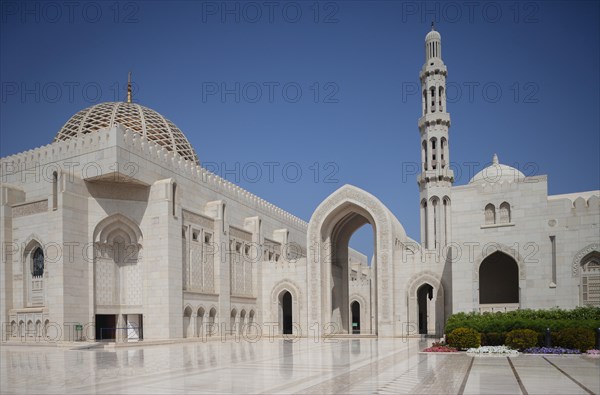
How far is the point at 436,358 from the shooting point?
15000 millimetres

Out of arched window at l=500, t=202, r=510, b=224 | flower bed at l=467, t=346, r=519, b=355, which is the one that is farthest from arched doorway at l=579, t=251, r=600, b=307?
flower bed at l=467, t=346, r=519, b=355

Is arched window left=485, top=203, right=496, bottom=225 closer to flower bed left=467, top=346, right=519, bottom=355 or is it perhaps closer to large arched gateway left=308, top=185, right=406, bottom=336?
large arched gateway left=308, top=185, right=406, bottom=336

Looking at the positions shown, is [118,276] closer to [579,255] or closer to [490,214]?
[490,214]

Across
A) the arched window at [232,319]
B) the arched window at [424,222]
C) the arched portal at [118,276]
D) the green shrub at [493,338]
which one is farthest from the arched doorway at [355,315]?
the green shrub at [493,338]

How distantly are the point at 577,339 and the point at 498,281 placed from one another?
13.1 metres

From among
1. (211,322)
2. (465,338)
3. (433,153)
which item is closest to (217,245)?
(211,322)

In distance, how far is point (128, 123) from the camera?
29750mm

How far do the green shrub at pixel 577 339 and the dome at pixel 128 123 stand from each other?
2081 centimetres

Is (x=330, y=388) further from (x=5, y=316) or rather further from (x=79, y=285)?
(x=5, y=316)

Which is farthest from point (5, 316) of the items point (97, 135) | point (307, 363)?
point (307, 363)

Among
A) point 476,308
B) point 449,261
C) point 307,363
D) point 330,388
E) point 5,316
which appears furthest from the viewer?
point 449,261

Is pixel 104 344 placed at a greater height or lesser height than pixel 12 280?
Result: lesser

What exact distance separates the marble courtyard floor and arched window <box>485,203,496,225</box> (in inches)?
328

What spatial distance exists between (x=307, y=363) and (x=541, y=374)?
5480 mm
